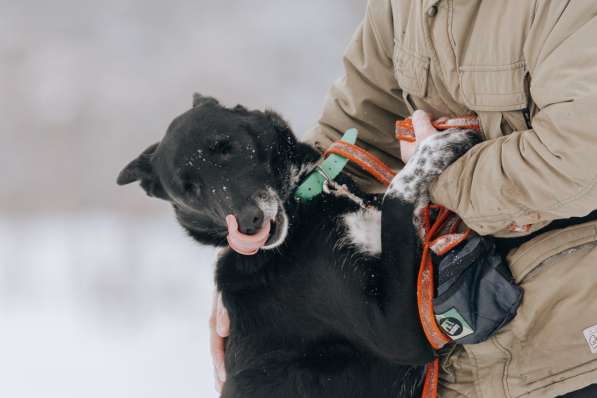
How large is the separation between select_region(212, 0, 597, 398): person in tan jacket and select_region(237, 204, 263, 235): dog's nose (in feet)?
2.00

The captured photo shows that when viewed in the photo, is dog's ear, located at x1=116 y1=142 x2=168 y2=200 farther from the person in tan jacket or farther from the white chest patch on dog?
the person in tan jacket

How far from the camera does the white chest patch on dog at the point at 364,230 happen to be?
2.17 meters

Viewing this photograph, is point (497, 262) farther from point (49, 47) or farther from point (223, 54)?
point (49, 47)

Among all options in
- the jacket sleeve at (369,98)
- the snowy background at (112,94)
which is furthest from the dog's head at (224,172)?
the snowy background at (112,94)

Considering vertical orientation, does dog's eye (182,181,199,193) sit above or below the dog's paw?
above

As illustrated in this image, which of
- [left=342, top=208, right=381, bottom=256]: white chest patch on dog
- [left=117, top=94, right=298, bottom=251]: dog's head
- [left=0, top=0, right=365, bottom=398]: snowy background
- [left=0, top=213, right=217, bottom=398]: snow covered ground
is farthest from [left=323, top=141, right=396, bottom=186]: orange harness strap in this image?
[left=0, top=0, right=365, bottom=398]: snowy background

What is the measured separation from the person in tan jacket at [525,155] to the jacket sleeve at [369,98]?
10cm

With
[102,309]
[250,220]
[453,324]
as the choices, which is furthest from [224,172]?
[102,309]

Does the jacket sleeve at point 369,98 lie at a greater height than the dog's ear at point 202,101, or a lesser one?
lesser

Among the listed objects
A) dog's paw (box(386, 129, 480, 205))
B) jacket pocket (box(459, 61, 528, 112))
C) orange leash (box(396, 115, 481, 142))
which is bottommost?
dog's paw (box(386, 129, 480, 205))

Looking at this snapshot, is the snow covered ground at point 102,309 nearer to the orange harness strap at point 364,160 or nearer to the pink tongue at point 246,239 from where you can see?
the pink tongue at point 246,239

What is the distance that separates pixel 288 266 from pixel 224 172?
0.41 meters

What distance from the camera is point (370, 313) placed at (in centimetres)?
204

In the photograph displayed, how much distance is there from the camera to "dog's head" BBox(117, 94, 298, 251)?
222 centimetres
